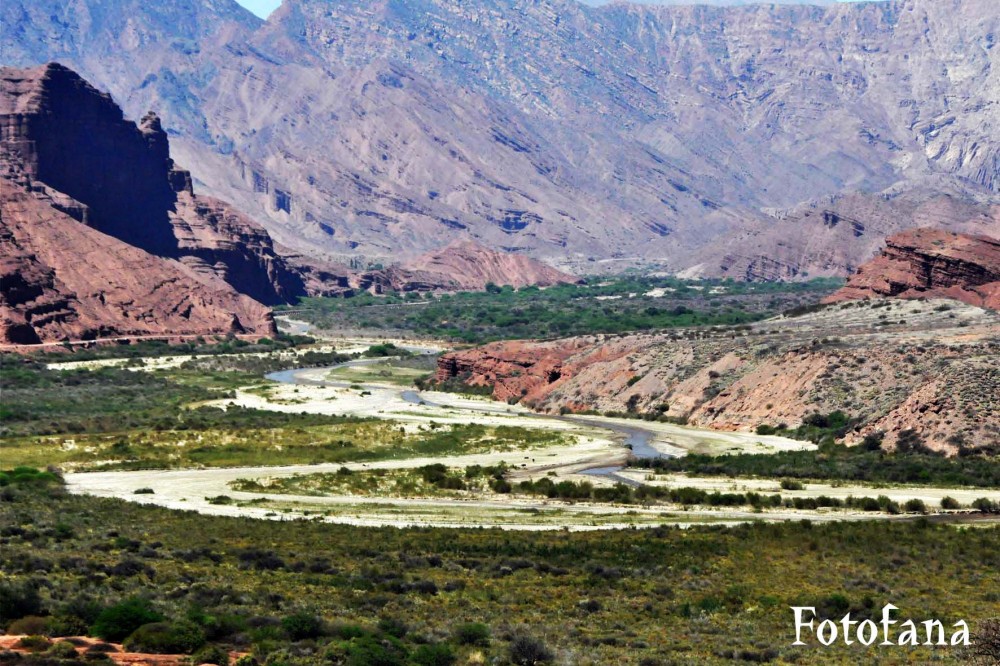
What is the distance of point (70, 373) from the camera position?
5566 inches

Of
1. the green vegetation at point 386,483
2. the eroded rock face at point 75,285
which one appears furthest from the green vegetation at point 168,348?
the green vegetation at point 386,483

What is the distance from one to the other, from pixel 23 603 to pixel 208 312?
16565 centimetres

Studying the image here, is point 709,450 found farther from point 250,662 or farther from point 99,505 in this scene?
point 250,662

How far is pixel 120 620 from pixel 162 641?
148cm

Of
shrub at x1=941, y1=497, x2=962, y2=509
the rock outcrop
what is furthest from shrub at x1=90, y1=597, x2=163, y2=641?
the rock outcrop

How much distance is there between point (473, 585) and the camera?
4653 centimetres

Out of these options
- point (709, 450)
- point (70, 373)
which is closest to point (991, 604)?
point (709, 450)

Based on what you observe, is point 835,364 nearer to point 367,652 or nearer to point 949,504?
point 949,504

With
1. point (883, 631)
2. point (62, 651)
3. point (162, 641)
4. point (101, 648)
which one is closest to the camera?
point (62, 651)

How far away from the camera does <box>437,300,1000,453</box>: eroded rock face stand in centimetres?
9156

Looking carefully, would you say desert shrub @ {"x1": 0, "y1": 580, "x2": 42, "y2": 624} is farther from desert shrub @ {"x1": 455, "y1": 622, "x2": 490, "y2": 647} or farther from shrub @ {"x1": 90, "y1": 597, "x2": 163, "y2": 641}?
desert shrub @ {"x1": 455, "y1": 622, "x2": 490, "y2": 647}

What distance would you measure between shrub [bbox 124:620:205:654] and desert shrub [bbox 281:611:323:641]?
8.45 feet

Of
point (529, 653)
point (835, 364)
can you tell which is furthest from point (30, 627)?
point (835, 364)

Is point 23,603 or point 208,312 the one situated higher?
point 208,312
